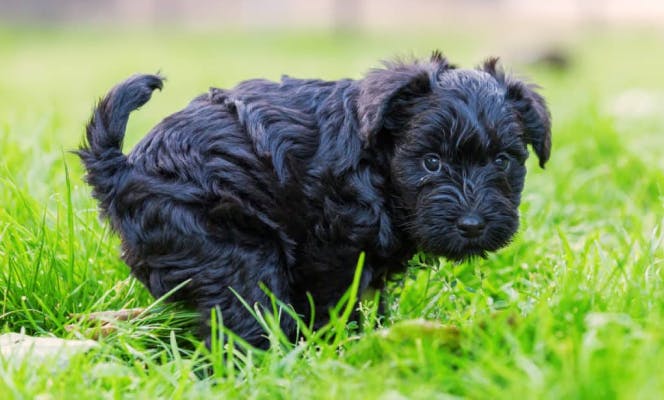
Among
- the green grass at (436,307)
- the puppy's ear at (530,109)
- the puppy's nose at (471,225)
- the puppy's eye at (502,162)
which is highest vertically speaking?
the puppy's ear at (530,109)

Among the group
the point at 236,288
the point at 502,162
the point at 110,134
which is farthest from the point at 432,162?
the point at 110,134

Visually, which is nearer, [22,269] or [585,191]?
[22,269]

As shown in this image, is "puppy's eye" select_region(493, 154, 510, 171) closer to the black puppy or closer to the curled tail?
the black puppy

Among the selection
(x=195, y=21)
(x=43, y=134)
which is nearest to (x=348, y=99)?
(x=43, y=134)

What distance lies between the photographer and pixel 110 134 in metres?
3.29

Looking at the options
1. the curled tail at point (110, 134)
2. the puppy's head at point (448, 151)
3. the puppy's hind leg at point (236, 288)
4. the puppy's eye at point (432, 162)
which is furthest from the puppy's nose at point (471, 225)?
the curled tail at point (110, 134)

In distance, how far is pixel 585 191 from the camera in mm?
5387

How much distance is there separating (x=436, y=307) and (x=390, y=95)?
94 cm

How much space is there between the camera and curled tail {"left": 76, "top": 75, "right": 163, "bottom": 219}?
3.28 meters

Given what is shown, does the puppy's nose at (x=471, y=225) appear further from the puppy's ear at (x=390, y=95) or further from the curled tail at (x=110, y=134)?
the curled tail at (x=110, y=134)

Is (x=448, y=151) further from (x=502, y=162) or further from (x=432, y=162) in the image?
(x=502, y=162)

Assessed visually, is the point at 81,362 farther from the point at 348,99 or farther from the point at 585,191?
the point at 585,191

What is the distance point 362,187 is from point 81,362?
4.09ft

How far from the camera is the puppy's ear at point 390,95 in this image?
331cm
